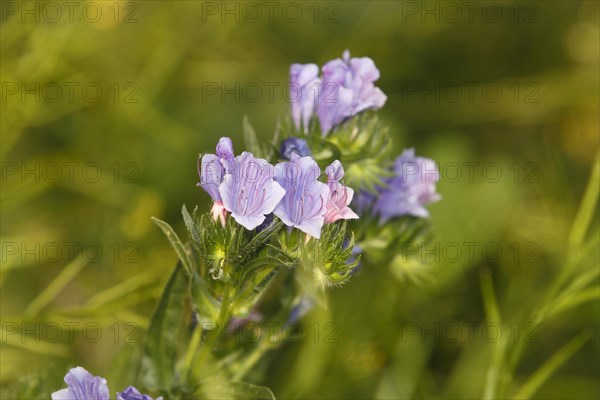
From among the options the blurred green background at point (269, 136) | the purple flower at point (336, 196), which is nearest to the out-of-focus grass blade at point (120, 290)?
the blurred green background at point (269, 136)

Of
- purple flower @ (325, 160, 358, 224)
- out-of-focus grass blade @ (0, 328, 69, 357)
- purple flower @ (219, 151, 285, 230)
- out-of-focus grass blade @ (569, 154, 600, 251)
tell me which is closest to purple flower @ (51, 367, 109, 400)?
purple flower @ (219, 151, 285, 230)

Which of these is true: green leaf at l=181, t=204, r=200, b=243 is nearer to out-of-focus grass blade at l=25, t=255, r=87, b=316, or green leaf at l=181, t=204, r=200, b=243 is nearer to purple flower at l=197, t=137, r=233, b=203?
purple flower at l=197, t=137, r=233, b=203

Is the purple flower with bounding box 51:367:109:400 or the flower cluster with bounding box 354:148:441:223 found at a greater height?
the flower cluster with bounding box 354:148:441:223

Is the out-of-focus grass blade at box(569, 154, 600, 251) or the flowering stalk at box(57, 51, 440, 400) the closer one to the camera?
the flowering stalk at box(57, 51, 440, 400)

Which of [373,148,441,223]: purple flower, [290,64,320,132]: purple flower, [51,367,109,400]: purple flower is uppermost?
[290,64,320,132]: purple flower

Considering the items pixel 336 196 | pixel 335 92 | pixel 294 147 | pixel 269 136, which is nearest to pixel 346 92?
pixel 335 92

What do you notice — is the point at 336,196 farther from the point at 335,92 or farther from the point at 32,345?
the point at 32,345

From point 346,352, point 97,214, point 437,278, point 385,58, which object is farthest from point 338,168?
point 385,58

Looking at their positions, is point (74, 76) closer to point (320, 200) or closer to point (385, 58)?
point (385, 58)
